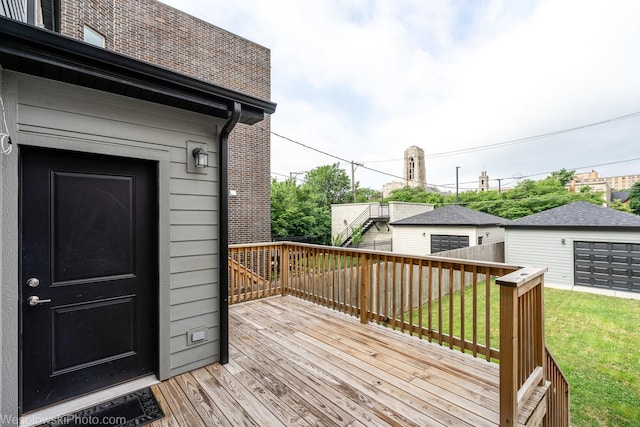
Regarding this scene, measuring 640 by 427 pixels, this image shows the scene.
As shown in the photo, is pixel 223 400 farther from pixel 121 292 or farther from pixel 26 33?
pixel 26 33

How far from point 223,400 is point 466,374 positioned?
2.01m

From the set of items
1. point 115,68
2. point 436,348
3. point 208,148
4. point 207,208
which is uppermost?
point 115,68

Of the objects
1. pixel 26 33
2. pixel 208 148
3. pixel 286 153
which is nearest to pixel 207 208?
pixel 208 148

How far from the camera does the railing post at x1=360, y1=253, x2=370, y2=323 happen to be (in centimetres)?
354

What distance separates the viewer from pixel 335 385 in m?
2.22

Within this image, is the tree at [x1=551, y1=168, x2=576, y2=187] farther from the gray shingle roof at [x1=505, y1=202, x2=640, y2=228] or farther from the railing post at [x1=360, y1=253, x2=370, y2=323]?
the railing post at [x1=360, y1=253, x2=370, y2=323]

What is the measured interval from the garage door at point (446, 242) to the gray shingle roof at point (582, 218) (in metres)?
1.89

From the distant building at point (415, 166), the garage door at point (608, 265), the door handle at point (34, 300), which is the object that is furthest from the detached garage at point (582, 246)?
the distant building at point (415, 166)

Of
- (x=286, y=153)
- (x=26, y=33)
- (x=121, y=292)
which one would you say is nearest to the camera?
(x=26, y=33)

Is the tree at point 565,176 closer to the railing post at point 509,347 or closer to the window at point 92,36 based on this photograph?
the railing post at point 509,347

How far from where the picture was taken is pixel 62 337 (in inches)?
77.1

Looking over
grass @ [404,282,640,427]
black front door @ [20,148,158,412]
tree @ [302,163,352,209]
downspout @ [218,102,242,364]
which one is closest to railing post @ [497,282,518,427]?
downspout @ [218,102,242,364]

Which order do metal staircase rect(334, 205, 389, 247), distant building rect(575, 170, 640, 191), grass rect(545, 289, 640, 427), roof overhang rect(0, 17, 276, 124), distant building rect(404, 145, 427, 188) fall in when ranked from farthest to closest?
distant building rect(404, 145, 427, 188) → distant building rect(575, 170, 640, 191) → metal staircase rect(334, 205, 389, 247) → grass rect(545, 289, 640, 427) → roof overhang rect(0, 17, 276, 124)

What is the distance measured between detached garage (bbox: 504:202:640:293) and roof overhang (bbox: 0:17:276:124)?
12986 mm
